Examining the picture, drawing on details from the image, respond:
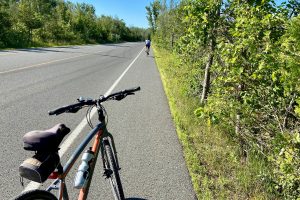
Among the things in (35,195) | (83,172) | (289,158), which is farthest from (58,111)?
(289,158)

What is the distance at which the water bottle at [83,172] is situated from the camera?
2727 mm

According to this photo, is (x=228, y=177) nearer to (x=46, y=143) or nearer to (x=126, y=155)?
(x=126, y=155)

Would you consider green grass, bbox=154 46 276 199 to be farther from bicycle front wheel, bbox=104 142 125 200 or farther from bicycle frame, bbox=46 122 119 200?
bicycle frame, bbox=46 122 119 200

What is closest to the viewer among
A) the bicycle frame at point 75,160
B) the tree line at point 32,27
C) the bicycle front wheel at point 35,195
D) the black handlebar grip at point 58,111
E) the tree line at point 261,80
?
the bicycle front wheel at point 35,195

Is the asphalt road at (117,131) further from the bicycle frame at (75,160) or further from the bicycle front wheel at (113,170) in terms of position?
the bicycle frame at (75,160)

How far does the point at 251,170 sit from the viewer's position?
4.73 metres

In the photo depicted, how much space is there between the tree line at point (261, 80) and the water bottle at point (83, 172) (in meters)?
1.93

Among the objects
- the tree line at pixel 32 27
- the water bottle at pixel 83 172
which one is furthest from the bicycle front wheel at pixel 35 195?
the tree line at pixel 32 27

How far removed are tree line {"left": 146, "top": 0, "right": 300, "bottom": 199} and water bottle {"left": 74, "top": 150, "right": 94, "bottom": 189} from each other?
1.93 m

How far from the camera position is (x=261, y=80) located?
4.52m

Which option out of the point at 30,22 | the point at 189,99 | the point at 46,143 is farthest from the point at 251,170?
the point at 30,22

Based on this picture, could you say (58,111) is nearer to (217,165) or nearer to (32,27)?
(217,165)

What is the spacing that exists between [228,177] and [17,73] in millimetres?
11122

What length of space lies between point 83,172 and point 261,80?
9.59ft
